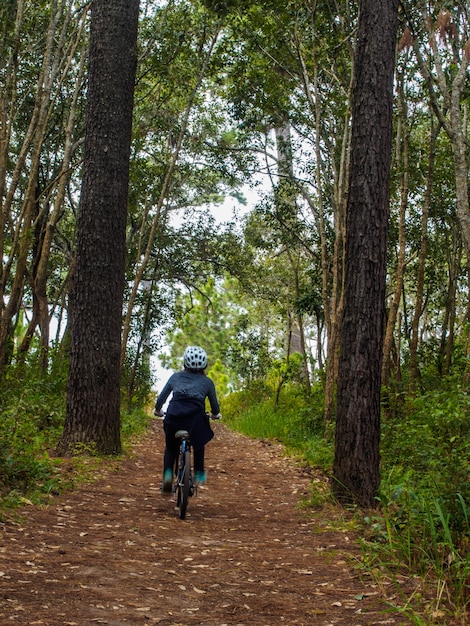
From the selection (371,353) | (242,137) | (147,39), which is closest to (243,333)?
(242,137)

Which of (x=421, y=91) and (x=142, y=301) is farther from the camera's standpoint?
(x=142, y=301)

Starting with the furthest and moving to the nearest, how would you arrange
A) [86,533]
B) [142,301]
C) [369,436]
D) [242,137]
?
[142,301] → [242,137] → [369,436] → [86,533]

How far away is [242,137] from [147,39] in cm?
383

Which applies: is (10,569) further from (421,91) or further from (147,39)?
(147,39)

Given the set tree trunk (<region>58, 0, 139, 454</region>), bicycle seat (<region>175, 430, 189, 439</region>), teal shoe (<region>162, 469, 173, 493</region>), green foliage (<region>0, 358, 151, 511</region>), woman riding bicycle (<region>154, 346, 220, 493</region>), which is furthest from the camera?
tree trunk (<region>58, 0, 139, 454</region>)

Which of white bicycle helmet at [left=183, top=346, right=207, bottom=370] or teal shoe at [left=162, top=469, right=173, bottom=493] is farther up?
white bicycle helmet at [left=183, top=346, right=207, bottom=370]

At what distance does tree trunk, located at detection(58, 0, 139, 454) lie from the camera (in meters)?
9.86

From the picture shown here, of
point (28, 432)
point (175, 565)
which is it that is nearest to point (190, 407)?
point (175, 565)

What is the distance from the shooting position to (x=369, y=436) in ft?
22.9

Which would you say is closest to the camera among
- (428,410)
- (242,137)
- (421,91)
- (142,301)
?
(428,410)

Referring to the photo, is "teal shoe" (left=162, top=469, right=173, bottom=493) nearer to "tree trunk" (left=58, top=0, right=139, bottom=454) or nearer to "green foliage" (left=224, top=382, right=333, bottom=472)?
"tree trunk" (left=58, top=0, right=139, bottom=454)

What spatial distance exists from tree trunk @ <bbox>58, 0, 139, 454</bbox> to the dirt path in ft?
4.89

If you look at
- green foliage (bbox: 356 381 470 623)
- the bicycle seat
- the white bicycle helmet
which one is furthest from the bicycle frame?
green foliage (bbox: 356 381 470 623)

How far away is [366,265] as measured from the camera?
7090mm
